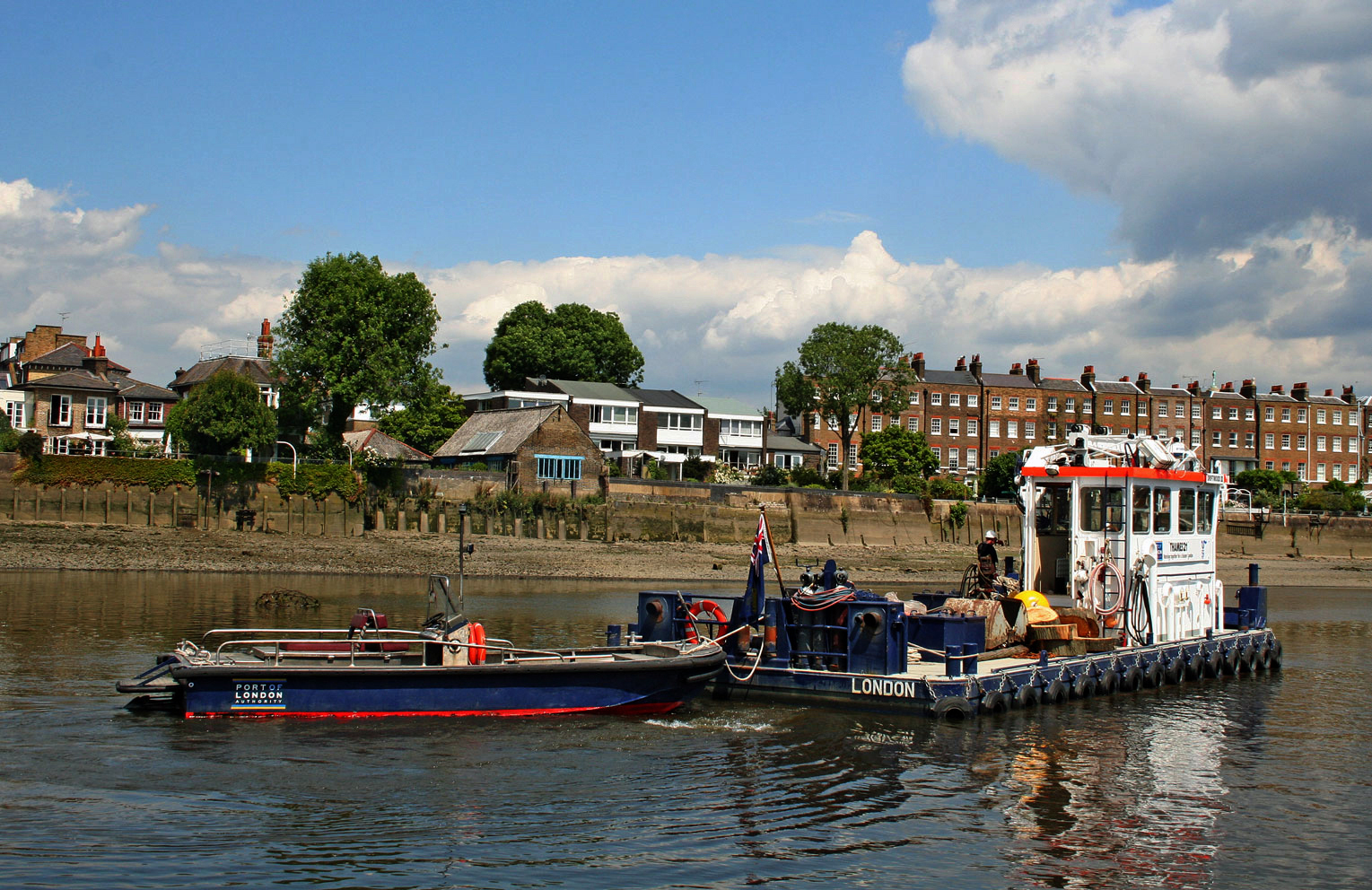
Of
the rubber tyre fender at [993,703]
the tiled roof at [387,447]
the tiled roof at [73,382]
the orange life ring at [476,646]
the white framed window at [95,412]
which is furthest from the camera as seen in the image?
the tiled roof at [387,447]

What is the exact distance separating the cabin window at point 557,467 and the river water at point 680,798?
45.4 m

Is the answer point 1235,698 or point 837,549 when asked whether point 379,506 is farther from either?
point 1235,698

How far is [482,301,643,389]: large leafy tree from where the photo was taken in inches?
3703

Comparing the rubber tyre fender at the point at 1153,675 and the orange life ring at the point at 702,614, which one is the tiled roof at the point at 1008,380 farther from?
the orange life ring at the point at 702,614

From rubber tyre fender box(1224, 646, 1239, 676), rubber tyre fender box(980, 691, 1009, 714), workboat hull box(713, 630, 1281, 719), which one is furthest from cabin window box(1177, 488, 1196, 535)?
rubber tyre fender box(980, 691, 1009, 714)

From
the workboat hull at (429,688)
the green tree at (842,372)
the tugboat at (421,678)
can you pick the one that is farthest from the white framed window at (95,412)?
the workboat hull at (429,688)

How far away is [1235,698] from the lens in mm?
23922

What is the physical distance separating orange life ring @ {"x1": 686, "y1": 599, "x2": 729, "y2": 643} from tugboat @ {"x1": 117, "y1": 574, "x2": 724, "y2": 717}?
42.1 inches

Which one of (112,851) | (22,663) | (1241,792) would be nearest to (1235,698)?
(1241,792)

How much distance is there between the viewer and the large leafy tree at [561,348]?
94.1 m

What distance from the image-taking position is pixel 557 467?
68000mm

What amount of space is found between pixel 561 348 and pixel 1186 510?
238ft

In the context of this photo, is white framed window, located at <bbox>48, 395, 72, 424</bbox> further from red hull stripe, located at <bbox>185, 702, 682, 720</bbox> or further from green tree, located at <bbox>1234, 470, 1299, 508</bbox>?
green tree, located at <bbox>1234, 470, 1299, 508</bbox>

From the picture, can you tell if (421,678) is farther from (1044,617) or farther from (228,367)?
(228,367)
